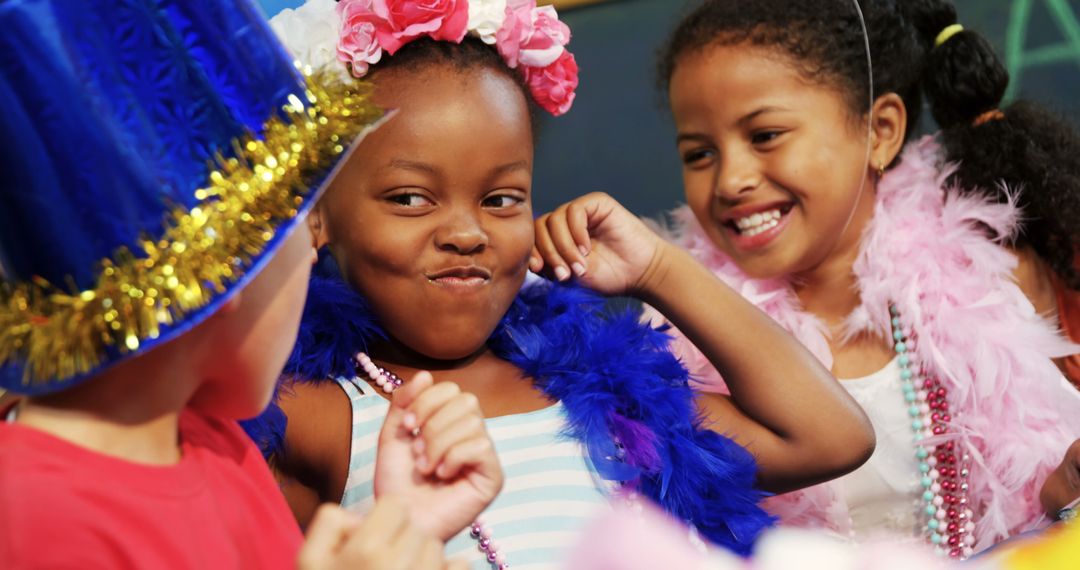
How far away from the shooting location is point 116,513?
2.07 feet

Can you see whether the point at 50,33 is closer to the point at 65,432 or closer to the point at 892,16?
the point at 65,432

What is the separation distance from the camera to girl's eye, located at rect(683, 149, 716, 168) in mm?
1689

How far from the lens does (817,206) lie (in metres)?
1.64

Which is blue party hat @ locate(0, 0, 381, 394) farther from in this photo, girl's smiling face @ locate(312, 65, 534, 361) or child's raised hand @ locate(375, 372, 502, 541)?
girl's smiling face @ locate(312, 65, 534, 361)

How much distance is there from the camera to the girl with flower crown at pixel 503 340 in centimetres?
111

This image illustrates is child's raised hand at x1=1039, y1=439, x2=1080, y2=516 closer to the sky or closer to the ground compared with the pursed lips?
closer to the ground

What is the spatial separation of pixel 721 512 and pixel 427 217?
1.41ft

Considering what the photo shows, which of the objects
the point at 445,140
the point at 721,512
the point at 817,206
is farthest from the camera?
the point at 817,206

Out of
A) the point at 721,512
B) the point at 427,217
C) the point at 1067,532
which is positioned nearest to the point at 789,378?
the point at 721,512

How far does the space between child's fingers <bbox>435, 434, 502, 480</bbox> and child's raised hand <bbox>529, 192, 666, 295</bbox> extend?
53 centimetres

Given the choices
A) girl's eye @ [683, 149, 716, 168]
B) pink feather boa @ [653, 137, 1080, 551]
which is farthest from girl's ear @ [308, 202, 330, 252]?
girl's eye @ [683, 149, 716, 168]

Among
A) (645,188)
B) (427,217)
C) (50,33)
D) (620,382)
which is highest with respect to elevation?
(50,33)

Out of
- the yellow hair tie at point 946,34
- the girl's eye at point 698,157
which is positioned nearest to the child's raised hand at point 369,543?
the girl's eye at point 698,157

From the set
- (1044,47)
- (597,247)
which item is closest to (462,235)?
(597,247)
